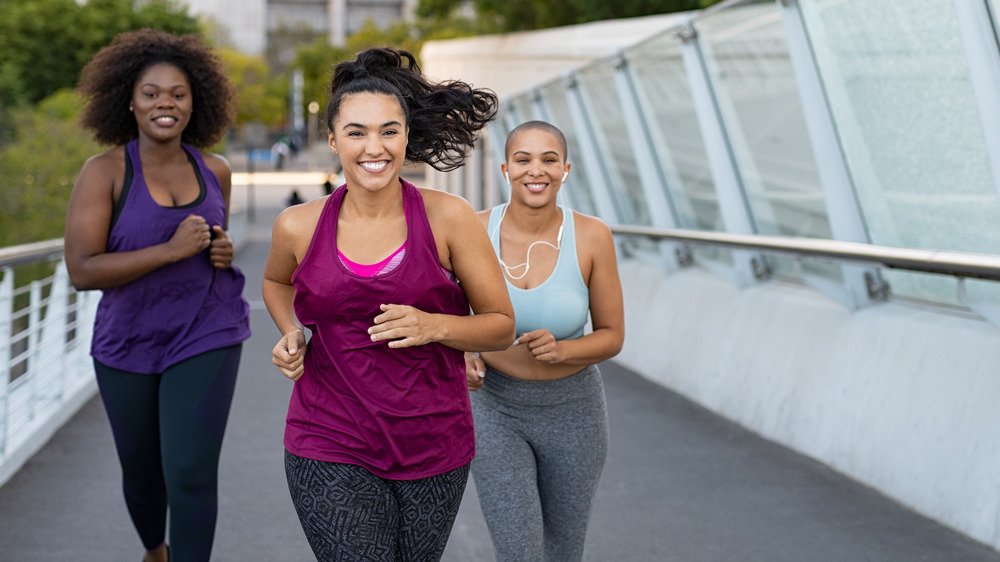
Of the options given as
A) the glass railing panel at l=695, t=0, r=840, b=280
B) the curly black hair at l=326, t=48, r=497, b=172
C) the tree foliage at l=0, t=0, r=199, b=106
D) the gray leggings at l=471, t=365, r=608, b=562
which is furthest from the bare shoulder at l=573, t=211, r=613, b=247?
the tree foliage at l=0, t=0, r=199, b=106

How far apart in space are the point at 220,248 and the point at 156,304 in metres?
0.32

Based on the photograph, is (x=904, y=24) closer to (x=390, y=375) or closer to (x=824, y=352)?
(x=824, y=352)

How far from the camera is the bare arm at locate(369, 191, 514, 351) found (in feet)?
12.0

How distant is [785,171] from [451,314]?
20.7 feet

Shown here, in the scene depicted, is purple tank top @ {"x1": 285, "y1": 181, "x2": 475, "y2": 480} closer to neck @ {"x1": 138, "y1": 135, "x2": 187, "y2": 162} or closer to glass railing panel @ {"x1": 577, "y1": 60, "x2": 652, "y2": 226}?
neck @ {"x1": 138, "y1": 135, "x2": 187, "y2": 162}

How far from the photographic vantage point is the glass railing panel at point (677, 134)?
38.3 feet

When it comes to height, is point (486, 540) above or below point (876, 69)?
below

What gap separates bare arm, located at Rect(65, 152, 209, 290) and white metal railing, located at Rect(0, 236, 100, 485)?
88.3 inches

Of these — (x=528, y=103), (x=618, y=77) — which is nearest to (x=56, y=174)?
(x=528, y=103)

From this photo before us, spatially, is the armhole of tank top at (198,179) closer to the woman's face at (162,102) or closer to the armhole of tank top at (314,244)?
the woman's face at (162,102)

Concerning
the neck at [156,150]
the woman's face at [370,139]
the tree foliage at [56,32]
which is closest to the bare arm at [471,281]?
the woman's face at [370,139]

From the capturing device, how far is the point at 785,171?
9.66 meters

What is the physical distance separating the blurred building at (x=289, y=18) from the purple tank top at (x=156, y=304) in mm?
118599

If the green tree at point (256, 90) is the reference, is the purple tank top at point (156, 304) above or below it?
below
